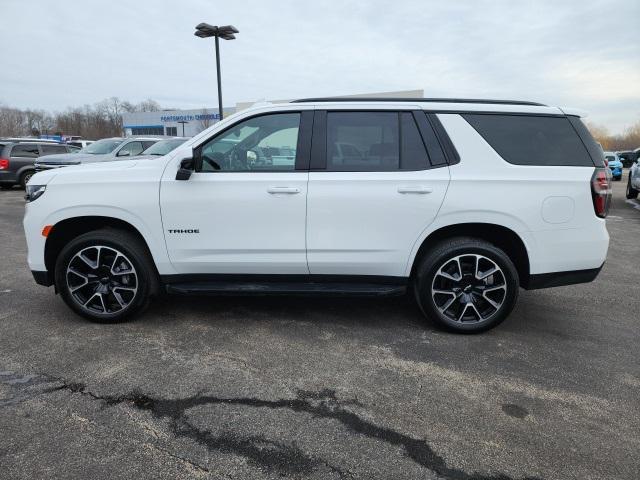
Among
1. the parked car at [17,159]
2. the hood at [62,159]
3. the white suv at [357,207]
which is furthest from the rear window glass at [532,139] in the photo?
the parked car at [17,159]

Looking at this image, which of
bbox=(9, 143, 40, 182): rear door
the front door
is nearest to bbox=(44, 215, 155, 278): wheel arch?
A: the front door

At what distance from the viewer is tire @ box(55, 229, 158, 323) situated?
151 inches

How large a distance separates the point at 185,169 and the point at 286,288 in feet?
4.20

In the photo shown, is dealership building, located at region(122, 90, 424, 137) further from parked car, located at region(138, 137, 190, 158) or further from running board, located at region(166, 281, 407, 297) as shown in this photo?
running board, located at region(166, 281, 407, 297)

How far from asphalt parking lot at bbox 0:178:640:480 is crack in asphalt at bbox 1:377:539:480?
10mm

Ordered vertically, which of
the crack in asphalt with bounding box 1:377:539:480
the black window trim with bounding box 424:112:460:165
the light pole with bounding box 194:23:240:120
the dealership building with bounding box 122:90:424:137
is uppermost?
the dealership building with bounding box 122:90:424:137

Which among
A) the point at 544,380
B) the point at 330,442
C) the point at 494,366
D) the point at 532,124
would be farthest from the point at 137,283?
the point at 532,124

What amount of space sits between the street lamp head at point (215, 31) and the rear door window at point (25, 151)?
6822mm

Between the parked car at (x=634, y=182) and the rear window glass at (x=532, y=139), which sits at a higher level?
the rear window glass at (x=532, y=139)

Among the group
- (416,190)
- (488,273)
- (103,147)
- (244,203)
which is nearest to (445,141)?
(416,190)

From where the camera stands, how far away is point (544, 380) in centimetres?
312

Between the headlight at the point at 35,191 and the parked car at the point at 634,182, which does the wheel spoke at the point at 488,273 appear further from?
the parked car at the point at 634,182

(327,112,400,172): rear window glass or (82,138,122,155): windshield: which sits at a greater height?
(82,138,122,155): windshield

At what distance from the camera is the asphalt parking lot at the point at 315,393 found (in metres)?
2.29
